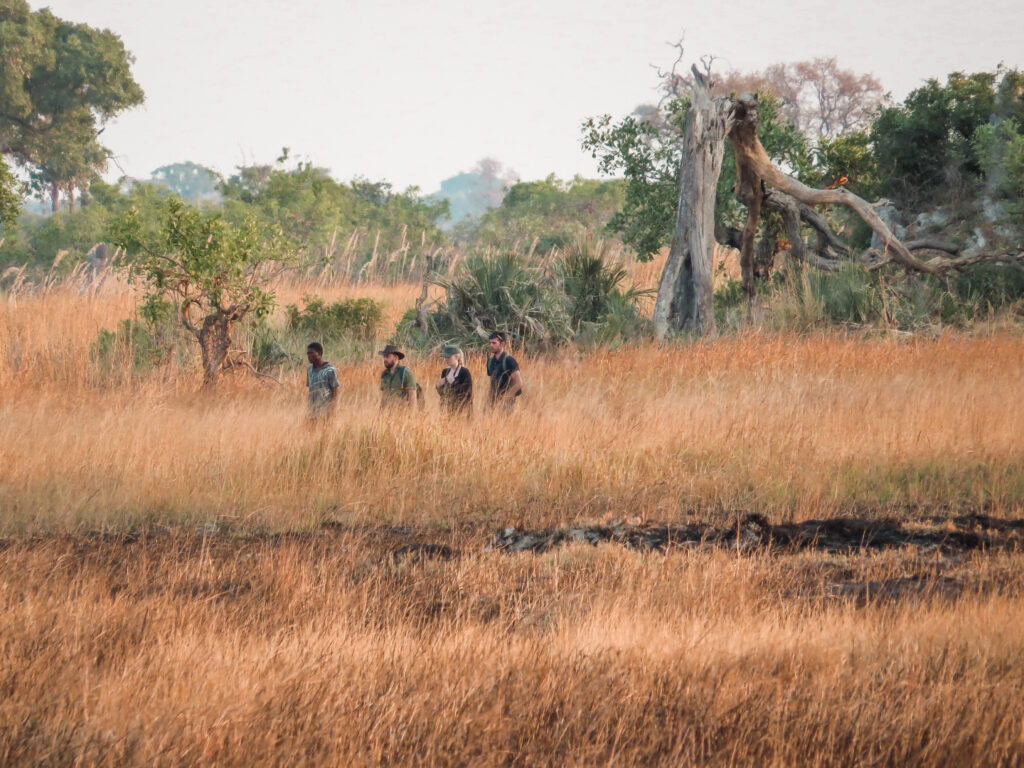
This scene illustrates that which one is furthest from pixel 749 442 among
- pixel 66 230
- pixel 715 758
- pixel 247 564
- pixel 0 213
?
pixel 66 230

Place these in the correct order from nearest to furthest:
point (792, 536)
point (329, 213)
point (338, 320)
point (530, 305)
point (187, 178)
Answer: point (792, 536), point (530, 305), point (338, 320), point (329, 213), point (187, 178)

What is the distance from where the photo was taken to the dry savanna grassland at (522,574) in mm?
3586

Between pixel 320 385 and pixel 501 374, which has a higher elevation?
pixel 501 374

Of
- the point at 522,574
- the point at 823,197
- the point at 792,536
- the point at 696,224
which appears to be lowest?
the point at 522,574

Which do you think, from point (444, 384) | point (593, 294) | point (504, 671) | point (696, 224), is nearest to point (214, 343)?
point (444, 384)

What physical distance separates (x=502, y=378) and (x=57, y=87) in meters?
32.5

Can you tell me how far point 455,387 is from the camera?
31.4 feet

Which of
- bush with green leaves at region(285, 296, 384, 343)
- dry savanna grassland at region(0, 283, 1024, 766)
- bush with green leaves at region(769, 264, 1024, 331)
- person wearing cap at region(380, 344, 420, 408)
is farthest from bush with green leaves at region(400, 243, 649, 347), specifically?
person wearing cap at region(380, 344, 420, 408)

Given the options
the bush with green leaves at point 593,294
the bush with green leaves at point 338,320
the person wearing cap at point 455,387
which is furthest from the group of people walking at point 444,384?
the bush with green leaves at point 338,320

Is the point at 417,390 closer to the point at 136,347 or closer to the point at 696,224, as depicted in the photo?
the point at 136,347

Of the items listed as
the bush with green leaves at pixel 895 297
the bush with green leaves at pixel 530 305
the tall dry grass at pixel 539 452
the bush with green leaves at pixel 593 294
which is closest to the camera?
the tall dry grass at pixel 539 452

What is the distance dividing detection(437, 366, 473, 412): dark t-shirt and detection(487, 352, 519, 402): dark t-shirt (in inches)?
11.2

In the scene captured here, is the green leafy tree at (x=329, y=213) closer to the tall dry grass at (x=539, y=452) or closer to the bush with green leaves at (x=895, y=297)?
the bush with green leaves at (x=895, y=297)

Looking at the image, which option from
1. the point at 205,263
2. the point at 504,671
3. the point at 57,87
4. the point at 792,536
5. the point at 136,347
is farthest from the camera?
the point at 57,87
